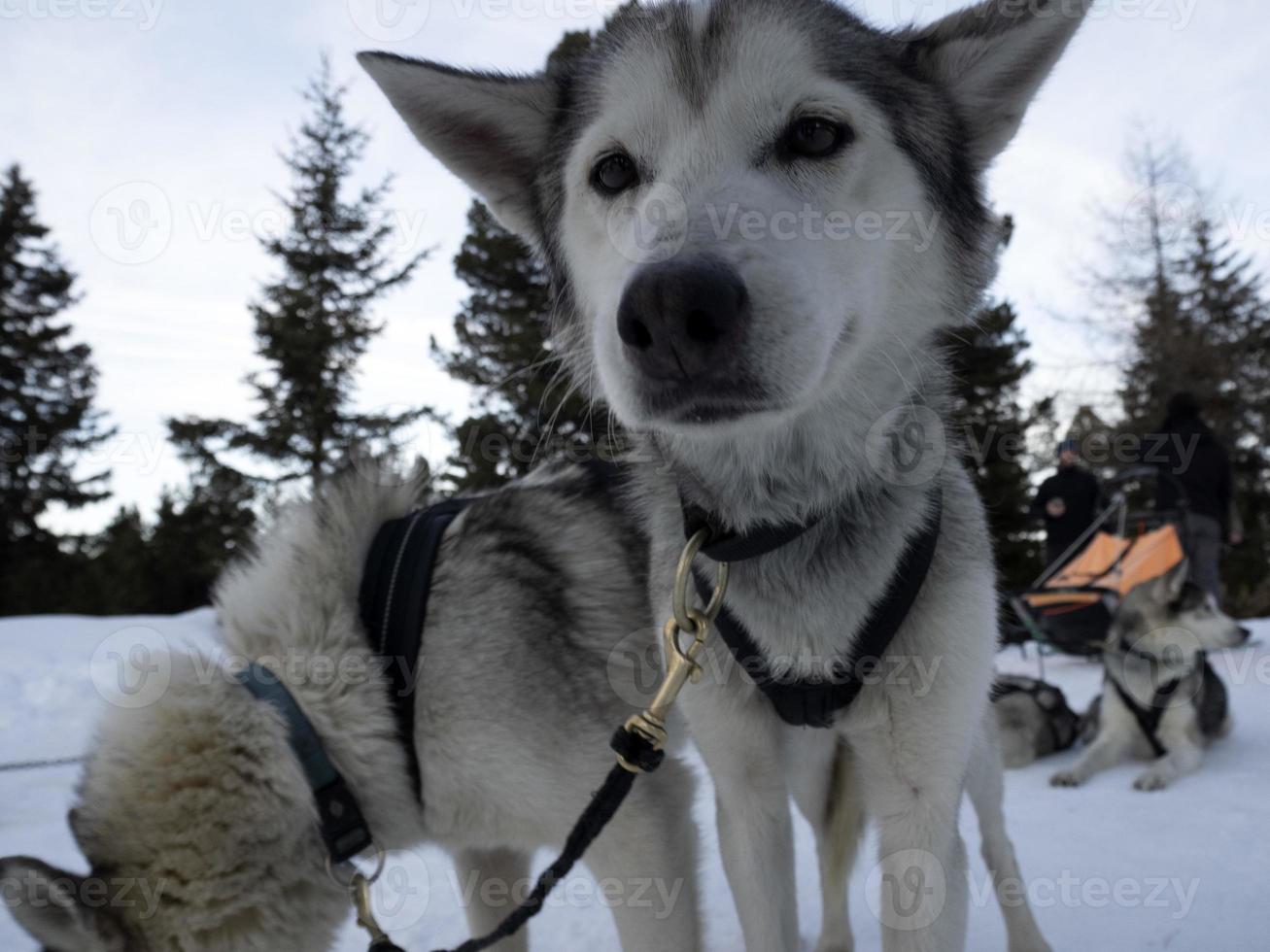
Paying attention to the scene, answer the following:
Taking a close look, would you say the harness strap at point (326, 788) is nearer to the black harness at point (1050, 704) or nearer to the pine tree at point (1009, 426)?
the black harness at point (1050, 704)

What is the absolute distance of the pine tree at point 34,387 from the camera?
21.1 metres

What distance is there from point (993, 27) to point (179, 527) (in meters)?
19.7

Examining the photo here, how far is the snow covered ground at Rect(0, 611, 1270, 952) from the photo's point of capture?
258 centimetres

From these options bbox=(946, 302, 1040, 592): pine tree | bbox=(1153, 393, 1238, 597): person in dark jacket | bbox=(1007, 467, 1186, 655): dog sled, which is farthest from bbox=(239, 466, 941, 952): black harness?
bbox=(946, 302, 1040, 592): pine tree

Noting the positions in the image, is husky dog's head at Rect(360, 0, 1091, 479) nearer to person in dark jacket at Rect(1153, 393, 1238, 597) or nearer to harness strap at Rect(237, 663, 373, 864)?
harness strap at Rect(237, 663, 373, 864)

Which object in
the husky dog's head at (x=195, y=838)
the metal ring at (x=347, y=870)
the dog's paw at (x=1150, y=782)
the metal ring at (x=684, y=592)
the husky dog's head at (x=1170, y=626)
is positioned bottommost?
the dog's paw at (x=1150, y=782)

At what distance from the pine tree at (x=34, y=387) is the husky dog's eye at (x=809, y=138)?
24.6 metres

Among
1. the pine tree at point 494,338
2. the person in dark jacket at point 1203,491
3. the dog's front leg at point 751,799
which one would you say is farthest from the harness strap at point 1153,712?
the pine tree at point 494,338

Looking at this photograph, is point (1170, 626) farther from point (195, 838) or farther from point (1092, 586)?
point (195, 838)

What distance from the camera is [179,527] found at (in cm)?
1820

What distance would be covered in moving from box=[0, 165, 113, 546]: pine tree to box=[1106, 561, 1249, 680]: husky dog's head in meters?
24.0

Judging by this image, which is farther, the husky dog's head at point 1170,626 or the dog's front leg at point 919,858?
the husky dog's head at point 1170,626

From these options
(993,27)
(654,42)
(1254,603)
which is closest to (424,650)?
(654,42)

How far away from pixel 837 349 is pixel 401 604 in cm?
134
